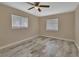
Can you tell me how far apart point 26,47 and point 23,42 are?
0.12 m

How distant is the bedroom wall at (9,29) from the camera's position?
2.04 metres

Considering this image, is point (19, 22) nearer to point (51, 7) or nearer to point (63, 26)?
point (51, 7)

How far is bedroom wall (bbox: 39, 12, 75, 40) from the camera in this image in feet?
6.98

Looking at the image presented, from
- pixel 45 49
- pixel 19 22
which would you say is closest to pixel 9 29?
pixel 19 22

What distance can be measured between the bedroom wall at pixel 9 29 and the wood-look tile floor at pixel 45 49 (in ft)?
0.59

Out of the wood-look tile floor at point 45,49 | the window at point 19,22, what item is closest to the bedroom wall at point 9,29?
the window at point 19,22

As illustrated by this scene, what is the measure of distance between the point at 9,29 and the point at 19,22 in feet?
0.78

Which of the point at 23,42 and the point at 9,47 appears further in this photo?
the point at 23,42

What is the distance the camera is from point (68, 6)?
2080 mm

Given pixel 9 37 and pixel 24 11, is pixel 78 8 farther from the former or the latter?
pixel 9 37

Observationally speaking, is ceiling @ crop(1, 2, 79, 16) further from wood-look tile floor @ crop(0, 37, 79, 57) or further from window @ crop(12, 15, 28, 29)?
wood-look tile floor @ crop(0, 37, 79, 57)

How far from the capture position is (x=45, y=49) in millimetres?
2145

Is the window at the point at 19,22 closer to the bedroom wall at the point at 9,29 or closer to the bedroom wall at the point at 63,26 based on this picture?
the bedroom wall at the point at 9,29

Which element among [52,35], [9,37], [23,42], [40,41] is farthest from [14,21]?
[52,35]
